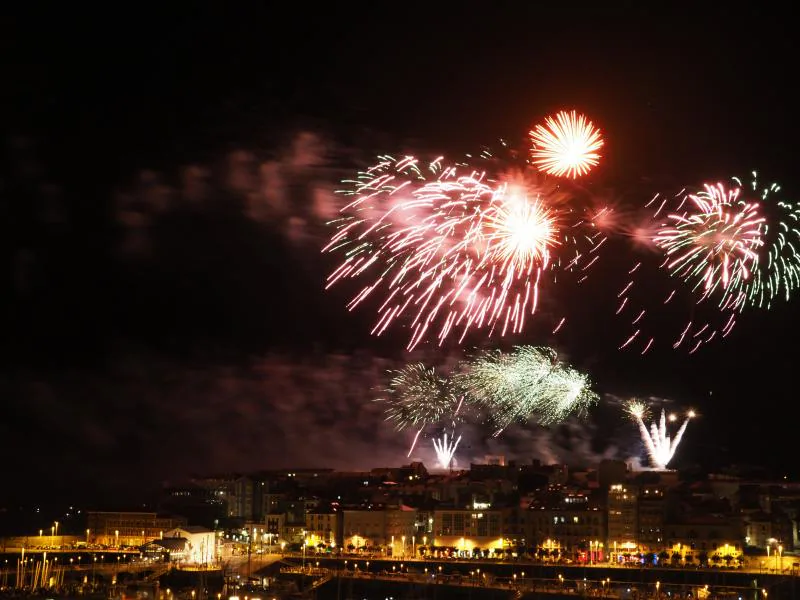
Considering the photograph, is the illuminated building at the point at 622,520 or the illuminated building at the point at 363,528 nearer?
the illuminated building at the point at 622,520

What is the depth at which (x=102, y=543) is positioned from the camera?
4950 cm

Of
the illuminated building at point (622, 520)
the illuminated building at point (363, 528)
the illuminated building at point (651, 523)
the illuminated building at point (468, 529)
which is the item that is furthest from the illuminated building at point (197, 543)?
the illuminated building at point (651, 523)

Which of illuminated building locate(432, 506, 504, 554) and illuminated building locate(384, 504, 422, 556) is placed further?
illuminated building locate(384, 504, 422, 556)

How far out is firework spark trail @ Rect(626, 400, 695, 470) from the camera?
47219mm

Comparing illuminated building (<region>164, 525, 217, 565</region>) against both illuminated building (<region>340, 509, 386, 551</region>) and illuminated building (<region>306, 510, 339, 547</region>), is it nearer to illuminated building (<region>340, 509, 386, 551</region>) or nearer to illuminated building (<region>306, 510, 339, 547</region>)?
illuminated building (<region>306, 510, 339, 547</region>)

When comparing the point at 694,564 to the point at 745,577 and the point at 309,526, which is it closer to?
the point at 745,577

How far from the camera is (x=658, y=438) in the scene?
2066 inches

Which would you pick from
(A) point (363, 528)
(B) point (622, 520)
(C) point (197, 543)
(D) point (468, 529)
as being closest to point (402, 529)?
(A) point (363, 528)

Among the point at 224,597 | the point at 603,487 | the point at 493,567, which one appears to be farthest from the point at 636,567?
the point at 224,597

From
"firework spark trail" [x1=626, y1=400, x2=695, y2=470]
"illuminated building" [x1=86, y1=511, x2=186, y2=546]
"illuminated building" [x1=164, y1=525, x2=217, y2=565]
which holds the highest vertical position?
"firework spark trail" [x1=626, y1=400, x2=695, y2=470]

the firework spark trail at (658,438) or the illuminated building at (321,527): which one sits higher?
the firework spark trail at (658,438)

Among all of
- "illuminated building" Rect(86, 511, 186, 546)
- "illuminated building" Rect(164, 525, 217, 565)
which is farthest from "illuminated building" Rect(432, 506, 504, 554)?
"illuminated building" Rect(86, 511, 186, 546)

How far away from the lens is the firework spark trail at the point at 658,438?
47.2 metres

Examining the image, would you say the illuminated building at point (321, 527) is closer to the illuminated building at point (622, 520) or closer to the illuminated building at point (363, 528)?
the illuminated building at point (363, 528)
